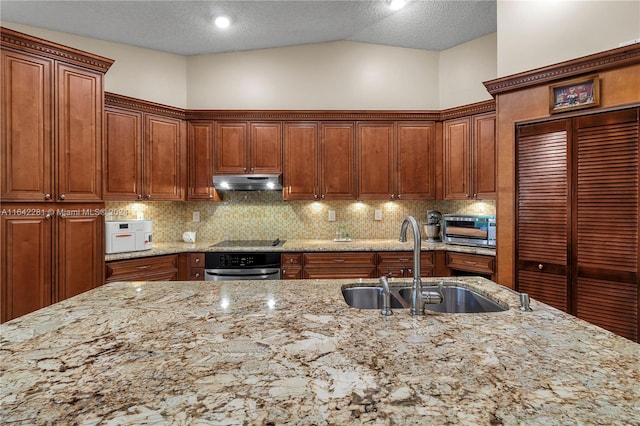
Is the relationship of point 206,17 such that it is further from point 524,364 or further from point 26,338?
point 524,364

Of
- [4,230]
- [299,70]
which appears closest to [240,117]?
[299,70]

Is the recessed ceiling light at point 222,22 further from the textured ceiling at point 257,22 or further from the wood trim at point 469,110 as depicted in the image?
the wood trim at point 469,110

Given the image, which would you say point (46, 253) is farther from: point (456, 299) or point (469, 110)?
point (469, 110)

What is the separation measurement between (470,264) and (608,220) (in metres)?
1.23

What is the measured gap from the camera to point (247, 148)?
3.89m

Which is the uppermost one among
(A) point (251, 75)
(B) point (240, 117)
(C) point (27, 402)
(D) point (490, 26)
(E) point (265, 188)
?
(D) point (490, 26)

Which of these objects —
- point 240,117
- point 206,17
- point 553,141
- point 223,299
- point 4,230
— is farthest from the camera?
point 240,117

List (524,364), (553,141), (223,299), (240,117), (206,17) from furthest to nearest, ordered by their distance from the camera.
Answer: (240,117) < (206,17) < (553,141) < (223,299) < (524,364)

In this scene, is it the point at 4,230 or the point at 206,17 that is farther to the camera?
the point at 206,17

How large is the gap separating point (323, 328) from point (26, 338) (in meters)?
0.91

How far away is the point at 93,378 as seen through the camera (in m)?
0.79

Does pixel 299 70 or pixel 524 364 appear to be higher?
pixel 299 70

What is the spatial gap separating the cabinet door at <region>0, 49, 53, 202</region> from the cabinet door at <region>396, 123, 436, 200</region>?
3.30 m

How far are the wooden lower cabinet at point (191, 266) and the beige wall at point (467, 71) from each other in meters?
3.38
